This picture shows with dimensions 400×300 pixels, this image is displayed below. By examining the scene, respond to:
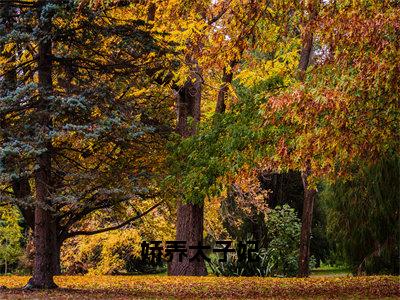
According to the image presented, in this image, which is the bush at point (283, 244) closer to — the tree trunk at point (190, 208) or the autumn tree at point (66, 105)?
the tree trunk at point (190, 208)

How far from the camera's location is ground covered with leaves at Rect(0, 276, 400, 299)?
37.4 feet

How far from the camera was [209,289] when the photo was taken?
12.9 meters

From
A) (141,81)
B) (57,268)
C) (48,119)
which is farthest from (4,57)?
(57,268)

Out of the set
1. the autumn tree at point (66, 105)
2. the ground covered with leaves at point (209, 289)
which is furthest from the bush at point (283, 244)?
the autumn tree at point (66, 105)

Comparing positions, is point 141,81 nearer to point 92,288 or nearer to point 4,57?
point 4,57

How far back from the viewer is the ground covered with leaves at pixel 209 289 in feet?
37.4

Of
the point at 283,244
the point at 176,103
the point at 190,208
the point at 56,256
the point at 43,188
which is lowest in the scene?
the point at 56,256

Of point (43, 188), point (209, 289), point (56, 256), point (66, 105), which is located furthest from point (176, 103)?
point (66, 105)

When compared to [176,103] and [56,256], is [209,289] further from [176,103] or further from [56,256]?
[56,256]

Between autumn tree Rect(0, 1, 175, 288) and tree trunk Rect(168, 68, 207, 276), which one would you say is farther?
tree trunk Rect(168, 68, 207, 276)

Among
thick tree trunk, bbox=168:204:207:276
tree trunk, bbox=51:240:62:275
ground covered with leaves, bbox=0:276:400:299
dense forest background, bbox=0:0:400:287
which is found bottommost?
ground covered with leaves, bbox=0:276:400:299

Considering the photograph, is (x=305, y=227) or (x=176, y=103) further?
(x=305, y=227)

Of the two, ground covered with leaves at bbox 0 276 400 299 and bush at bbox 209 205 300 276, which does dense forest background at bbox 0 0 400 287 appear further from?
bush at bbox 209 205 300 276

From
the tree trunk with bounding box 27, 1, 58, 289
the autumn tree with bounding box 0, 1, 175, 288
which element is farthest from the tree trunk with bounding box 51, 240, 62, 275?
the tree trunk with bounding box 27, 1, 58, 289
